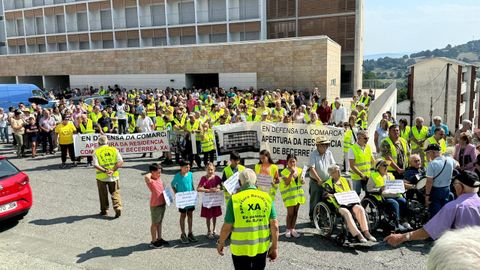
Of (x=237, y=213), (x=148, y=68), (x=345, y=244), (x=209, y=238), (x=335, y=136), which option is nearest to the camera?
(x=237, y=213)

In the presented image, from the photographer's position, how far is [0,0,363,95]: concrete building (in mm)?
43281

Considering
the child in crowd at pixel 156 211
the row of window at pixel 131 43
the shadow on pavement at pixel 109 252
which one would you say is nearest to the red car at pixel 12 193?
the shadow on pavement at pixel 109 252

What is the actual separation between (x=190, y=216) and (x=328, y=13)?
1552 inches

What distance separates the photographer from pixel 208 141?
44.3ft

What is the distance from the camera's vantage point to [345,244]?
24.9ft

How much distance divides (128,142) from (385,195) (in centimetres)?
955

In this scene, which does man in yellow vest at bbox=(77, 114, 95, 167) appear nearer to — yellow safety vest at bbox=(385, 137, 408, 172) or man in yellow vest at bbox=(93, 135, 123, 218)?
man in yellow vest at bbox=(93, 135, 123, 218)

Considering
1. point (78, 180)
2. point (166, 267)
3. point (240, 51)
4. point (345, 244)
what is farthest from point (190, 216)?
point (240, 51)

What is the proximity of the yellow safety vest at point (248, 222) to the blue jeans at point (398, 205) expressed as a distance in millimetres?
3940

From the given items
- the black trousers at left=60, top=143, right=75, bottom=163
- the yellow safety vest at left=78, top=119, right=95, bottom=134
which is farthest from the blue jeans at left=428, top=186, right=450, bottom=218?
the black trousers at left=60, top=143, right=75, bottom=163

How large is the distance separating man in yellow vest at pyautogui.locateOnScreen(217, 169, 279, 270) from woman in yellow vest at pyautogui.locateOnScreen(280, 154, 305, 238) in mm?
3072

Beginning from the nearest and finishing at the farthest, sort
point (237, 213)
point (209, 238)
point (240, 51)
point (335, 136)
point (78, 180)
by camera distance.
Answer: point (237, 213) → point (209, 238) → point (335, 136) → point (78, 180) → point (240, 51)

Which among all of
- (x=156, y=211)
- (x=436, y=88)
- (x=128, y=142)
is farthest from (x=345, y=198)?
(x=436, y=88)

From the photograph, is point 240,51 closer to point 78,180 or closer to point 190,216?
point 78,180
